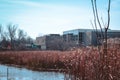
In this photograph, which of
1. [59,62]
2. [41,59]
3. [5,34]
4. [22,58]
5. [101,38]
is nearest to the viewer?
[101,38]

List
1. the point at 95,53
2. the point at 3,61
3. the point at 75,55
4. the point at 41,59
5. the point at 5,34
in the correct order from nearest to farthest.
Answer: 1. the point at 95,53
2. the point at 75,55
3. the point at 41,59
4. the point at 3,61
5. the point at 5,34

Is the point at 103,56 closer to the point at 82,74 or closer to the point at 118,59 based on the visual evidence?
the point at 118,59

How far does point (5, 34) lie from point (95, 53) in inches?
2896

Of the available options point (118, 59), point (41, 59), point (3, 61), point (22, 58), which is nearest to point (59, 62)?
point (41, 59)

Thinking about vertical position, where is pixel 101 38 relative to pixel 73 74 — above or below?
above

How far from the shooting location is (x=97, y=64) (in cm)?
554

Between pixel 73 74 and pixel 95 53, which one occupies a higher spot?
pixel 95 53

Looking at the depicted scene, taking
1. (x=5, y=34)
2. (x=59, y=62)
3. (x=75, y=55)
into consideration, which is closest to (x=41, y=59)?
(x=59, y=62)

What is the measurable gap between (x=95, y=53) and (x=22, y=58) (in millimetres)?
15255

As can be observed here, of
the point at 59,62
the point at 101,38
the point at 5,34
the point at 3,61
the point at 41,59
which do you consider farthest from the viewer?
the point at 5,34

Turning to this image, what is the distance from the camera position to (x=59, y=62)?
16.5 m

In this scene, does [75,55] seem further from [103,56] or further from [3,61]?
[3,61]

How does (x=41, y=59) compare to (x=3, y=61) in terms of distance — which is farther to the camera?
(x=3, y=61)

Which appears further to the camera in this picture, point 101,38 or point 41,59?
point 41,59
